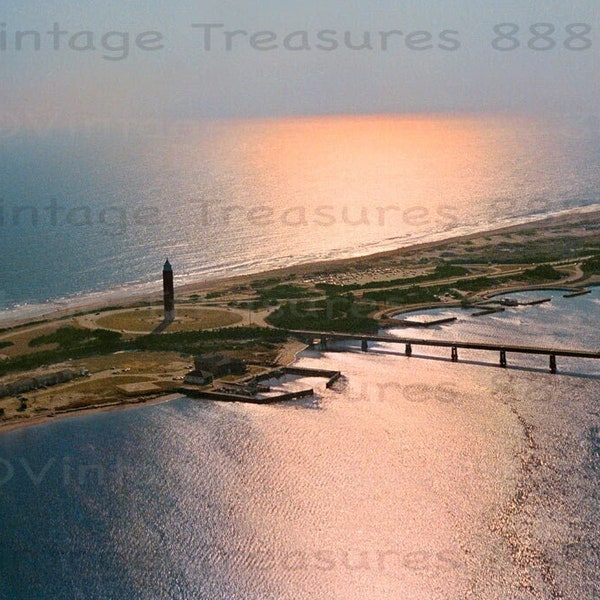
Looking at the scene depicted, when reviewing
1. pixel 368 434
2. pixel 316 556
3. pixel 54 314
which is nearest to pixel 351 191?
pixel 54 314

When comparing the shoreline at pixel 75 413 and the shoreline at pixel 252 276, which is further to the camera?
the shoreline at pixel 252 276

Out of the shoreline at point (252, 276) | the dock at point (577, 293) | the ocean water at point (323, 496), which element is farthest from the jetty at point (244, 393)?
the dock at point (577, 293)

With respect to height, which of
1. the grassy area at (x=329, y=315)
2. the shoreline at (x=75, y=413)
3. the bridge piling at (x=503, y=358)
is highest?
the grassy area at (x=329, y=315)

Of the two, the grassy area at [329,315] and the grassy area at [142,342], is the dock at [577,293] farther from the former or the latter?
the grassy area at [142,342]

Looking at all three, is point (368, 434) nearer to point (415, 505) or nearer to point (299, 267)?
point (415, 505)

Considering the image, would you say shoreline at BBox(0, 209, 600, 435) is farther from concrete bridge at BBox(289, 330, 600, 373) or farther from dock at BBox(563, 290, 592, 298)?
concrete bridge at BBox(289, 330, 600, 373)

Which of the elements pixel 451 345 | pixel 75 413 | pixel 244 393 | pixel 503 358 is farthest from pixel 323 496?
pixel 451 345
